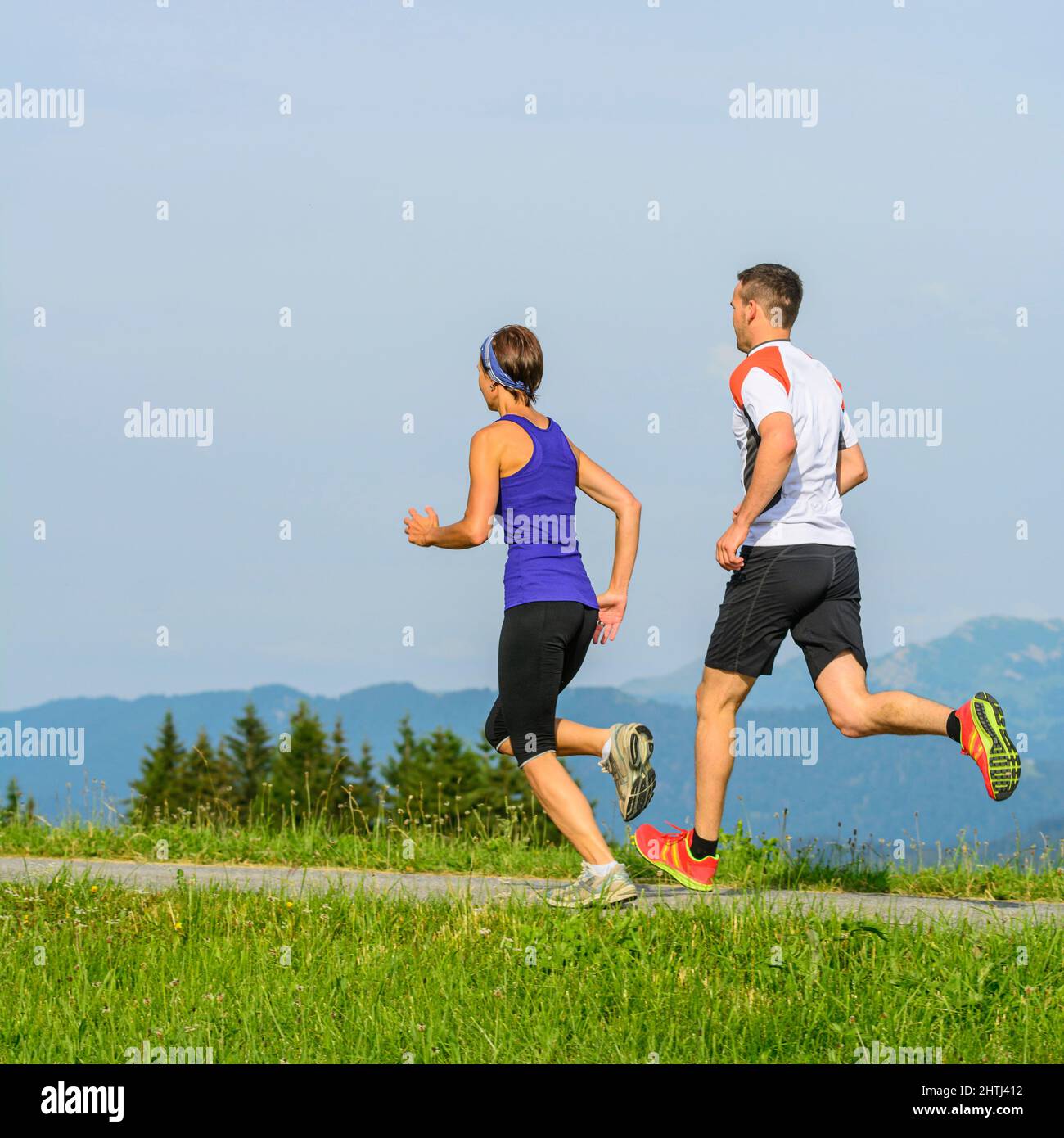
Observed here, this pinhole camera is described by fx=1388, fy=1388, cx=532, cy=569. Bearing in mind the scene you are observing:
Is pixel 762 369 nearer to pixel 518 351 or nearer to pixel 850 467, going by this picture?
pixel 850 467

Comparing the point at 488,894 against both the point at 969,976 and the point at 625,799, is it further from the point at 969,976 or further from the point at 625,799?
the point at 969,976

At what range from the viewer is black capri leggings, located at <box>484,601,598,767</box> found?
247 inches

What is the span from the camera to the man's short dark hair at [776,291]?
6617mm

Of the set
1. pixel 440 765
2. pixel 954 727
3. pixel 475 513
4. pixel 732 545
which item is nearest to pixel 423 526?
pixel 475 513

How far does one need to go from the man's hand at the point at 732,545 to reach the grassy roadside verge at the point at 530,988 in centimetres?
158

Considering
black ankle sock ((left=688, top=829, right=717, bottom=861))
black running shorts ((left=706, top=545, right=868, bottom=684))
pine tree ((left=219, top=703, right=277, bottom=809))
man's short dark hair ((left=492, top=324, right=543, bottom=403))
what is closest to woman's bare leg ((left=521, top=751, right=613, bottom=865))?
black ankle sock ((left=688, top=829, right=717, bottom=861))

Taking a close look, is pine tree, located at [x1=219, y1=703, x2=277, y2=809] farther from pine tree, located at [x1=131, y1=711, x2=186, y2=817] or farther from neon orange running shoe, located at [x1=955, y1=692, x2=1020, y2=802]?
neon orange running shoe, located at [x1=955, y1=692, x2=1020, y2=802]

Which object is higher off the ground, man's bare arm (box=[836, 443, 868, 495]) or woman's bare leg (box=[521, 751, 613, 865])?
man's bare arm (box=[836, 443, 868, 495])

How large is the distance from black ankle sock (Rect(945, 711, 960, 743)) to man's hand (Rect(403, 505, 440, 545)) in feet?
8.12

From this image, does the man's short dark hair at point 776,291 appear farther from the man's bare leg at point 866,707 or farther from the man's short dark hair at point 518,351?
the man's bare leg at point 866,707

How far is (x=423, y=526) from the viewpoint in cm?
604
